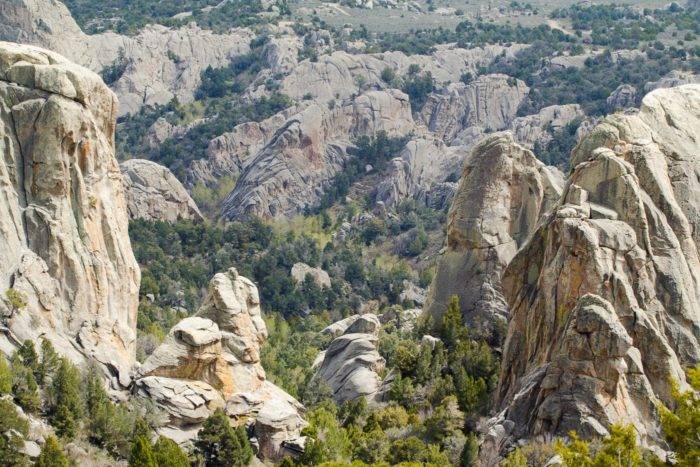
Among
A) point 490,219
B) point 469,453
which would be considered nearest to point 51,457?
point 469,453

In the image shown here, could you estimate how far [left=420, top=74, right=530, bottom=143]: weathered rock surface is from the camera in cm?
19600

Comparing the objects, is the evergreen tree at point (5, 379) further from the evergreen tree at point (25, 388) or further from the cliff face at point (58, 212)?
the cliff face at point (58, 212)

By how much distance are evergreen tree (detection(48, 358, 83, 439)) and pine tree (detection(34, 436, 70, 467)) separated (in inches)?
164

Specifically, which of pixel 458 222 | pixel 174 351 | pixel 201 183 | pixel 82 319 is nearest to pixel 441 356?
pixel 458 222

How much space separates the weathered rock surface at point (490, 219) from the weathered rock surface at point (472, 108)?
388 ft

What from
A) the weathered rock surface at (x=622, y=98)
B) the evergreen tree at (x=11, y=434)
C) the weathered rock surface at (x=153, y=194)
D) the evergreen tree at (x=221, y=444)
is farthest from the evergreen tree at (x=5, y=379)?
the weathered rock surface at (x=622, y=98)

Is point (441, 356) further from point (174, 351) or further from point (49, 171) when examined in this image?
point (49, 171)

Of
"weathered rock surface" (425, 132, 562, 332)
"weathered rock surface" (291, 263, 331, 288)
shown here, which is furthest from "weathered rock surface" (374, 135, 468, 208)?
"weathered rock surface" (425, 132, 562, 332)

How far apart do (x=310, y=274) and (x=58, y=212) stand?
3028 inches

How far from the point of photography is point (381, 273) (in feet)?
463

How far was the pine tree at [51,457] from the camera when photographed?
158 ft

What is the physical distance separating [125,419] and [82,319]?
7251mm

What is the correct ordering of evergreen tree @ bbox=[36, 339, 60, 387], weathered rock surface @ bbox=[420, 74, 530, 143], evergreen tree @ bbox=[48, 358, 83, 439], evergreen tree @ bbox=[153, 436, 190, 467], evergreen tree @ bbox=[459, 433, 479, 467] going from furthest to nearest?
weathered rock surface @ bbox=[420, 74, 530, 143]
evergreen tree @ bbox=[459, 433, 479, 467]
evergreen tree @ bbox=[36, 339, 60, 387]
evergreen tree @ bbox=[48, 358, 83, 439]
evergreen tree @ bbox=[153, 436, 190, 467]

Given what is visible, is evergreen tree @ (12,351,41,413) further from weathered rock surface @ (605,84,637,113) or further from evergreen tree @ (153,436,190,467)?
weathered rock surface @ (605,84,637,113)
